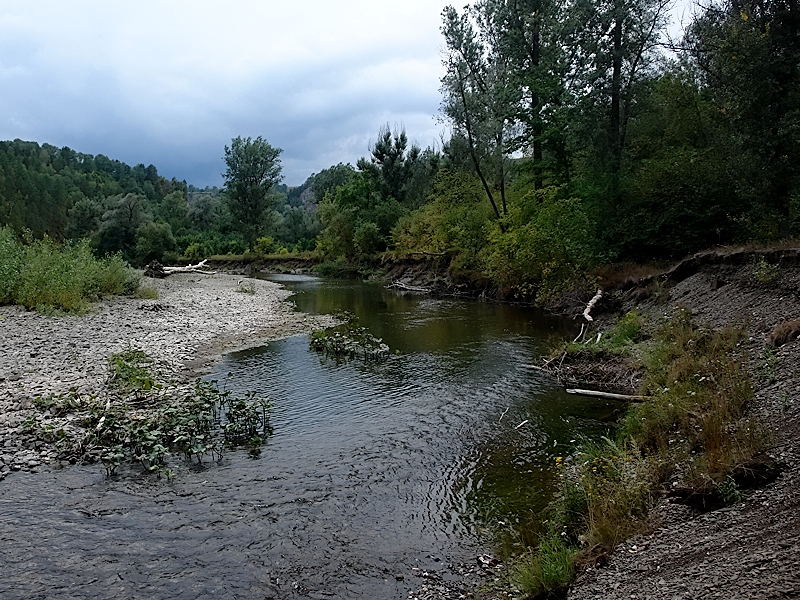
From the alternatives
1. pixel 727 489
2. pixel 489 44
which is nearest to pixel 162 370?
pixel 727 489

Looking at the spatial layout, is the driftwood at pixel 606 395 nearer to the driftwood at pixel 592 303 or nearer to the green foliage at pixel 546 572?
the green foliage at pixel 546 572

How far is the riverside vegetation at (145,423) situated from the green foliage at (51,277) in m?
11.0

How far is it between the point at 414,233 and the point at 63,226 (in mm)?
69868

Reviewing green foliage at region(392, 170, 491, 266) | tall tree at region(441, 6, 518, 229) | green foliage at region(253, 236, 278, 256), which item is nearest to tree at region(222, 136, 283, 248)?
green foliage at region(253, 236, 278, 256)

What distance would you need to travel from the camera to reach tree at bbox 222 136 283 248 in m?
77.0

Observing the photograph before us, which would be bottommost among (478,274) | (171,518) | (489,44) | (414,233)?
A: (171,518)

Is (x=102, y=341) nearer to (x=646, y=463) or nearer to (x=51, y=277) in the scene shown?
(x=51, y=277)

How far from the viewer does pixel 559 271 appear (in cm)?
2712

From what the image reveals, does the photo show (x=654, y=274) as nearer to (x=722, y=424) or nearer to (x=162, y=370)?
(x=722, y=424)

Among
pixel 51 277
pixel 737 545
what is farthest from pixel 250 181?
pixel 737 545

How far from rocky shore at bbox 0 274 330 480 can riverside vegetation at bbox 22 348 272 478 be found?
1.14 feet

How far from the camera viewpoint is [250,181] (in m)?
78.4

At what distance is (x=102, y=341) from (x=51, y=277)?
7384 millimetres

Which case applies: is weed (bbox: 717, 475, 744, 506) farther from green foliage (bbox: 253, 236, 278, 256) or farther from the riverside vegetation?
green foliage (bbox: 253, 236, 278, 256)
